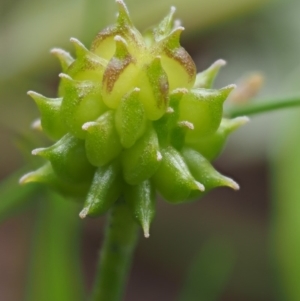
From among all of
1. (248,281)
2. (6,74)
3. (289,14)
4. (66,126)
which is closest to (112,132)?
(66,126)

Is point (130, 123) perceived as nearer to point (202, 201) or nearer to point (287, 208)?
point (287, 208)

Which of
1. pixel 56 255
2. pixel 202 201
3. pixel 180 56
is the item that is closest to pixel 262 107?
pixel 180 56

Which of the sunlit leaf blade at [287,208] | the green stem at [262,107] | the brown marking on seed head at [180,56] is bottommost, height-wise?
the sunlit leaf blade at [287,208]

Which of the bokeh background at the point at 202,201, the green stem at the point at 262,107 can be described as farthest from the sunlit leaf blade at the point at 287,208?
the green stem at the point at 262,107

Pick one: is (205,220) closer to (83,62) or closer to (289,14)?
(289,14)

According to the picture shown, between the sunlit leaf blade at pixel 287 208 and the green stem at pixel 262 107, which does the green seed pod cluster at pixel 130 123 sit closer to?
the green stem at pixel 262 107

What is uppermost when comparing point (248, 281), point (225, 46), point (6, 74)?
point (6, 74)
